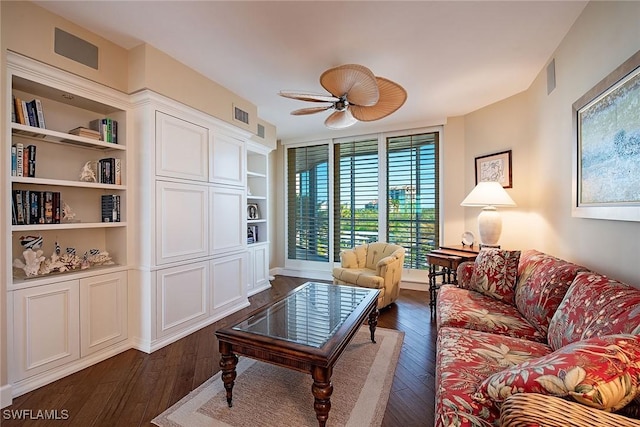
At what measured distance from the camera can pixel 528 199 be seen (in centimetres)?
326

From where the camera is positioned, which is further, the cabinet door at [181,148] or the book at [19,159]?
the cabinet door at [181,148]

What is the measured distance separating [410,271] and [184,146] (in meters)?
3.66

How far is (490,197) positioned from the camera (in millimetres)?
3092

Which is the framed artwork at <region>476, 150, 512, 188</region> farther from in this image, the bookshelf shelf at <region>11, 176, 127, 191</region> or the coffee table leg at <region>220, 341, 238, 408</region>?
the bookshelf shelf at <region>11, 176, 127, 191</region>

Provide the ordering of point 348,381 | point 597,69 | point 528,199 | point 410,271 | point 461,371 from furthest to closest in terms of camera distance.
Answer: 1. point 410,271
2. point 528,199
3. point 348,381
4. point 597,69
5. point 461,371

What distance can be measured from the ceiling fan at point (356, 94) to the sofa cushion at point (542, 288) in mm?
1695

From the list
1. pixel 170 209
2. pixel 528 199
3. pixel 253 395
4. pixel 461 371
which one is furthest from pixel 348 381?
pixel 528 199

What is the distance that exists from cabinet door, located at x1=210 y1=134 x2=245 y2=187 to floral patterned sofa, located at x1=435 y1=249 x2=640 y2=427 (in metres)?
2.69

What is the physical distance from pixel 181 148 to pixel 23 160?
1.13 metres

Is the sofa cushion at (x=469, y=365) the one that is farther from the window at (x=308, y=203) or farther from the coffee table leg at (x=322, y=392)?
the window at (x=308, y=203)

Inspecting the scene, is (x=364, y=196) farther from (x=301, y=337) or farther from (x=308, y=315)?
(x=301, y=337)

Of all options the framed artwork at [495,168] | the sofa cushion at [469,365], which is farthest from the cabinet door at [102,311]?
the framed artwork at [495,168]

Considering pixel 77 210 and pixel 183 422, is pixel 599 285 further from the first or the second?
pixel 77 210

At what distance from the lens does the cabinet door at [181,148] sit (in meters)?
2.65
